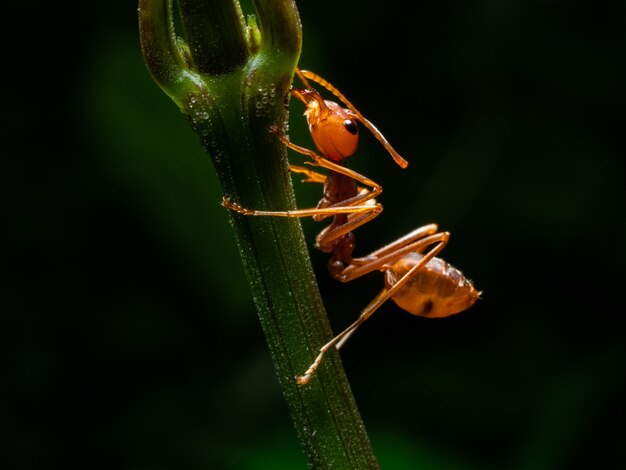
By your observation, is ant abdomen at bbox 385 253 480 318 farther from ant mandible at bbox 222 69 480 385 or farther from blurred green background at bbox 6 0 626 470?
blurred green background at bbox 6 0 626 470

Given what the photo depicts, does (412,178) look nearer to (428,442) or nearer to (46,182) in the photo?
(428,442)

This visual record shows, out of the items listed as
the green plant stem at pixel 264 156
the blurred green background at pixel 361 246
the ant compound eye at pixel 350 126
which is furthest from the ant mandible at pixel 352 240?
the blurred green background at pixel 361 246

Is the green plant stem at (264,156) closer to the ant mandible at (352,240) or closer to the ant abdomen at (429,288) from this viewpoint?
the ant mandible at (352,240)

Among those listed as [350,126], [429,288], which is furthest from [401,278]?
[350,126]

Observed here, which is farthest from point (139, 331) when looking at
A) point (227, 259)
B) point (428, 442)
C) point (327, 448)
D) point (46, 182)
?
point (327, 448)

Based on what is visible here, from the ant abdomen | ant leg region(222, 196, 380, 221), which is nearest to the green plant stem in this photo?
ant leg region(222, 196, 380, 221)
